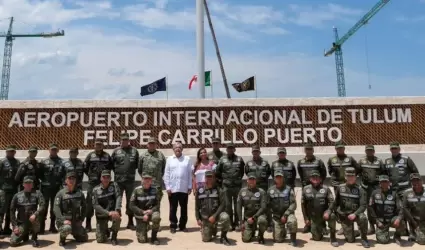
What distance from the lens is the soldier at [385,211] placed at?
25.3ft

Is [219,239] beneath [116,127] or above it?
beneath

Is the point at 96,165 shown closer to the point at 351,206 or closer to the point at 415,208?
the point at 351,206

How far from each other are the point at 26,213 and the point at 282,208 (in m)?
4.56

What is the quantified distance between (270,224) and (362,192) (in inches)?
70.3

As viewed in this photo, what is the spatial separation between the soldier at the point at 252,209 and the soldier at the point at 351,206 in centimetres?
142

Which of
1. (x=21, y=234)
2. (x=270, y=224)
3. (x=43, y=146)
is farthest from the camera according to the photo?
(x=43, y=146)

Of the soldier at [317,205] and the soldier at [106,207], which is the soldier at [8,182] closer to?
the soldier at [106,207]

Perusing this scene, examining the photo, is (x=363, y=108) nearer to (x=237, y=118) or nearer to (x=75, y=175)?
(x=237, y=118)

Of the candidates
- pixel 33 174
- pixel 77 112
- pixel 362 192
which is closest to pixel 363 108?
pixel 362 192

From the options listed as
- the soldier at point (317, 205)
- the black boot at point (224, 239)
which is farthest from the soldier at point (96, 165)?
the soldier at point (317, 205)

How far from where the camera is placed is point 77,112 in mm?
12945

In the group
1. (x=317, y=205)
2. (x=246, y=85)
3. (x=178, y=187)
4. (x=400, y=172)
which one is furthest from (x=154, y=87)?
(x=400, y=172)

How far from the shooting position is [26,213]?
761cm

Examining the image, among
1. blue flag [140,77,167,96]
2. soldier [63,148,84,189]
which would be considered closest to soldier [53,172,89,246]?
soldier [63,148,84,189]
